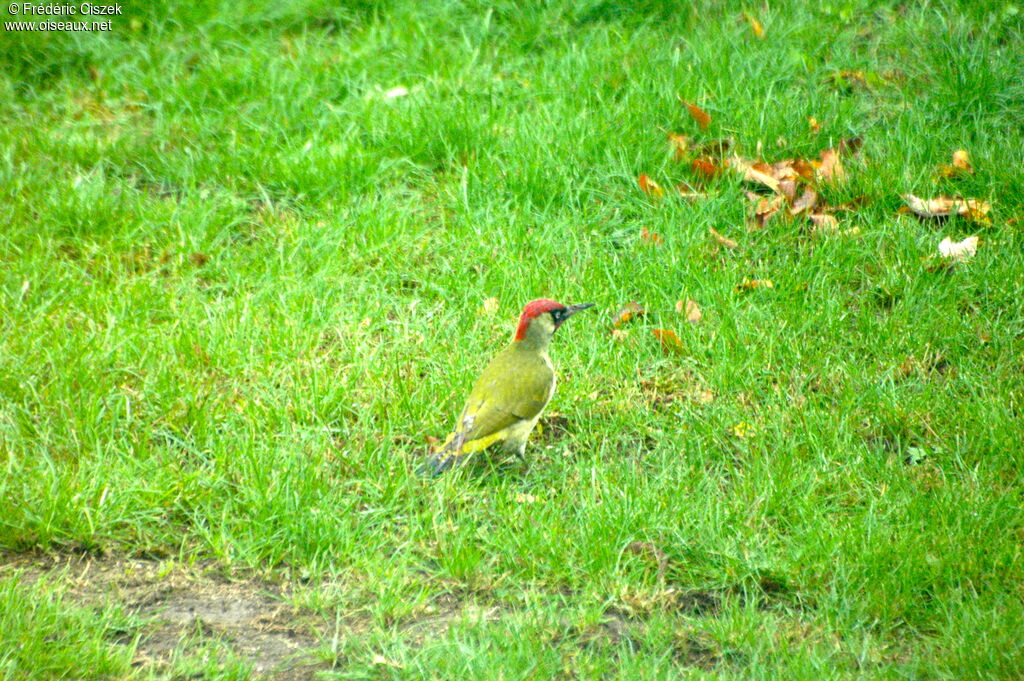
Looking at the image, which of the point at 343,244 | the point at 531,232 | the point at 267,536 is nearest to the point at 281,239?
the point at 343,244

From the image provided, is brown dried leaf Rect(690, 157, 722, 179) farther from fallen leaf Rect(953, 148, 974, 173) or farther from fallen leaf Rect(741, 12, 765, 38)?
fallen leaf Rect(741, 12, 765, 38)

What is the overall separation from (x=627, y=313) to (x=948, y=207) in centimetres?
182

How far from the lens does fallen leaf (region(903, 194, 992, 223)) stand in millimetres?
5625

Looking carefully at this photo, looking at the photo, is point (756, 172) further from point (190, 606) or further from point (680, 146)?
point (190, 606)

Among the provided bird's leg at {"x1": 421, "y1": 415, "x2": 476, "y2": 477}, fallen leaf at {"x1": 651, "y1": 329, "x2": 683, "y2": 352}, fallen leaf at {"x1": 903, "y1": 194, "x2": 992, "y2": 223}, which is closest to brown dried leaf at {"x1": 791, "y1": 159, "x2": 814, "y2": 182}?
fallen leaf at {"x1": 903, "y1": 194, "x2": 992, "y2": 223}

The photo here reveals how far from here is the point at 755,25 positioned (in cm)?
720

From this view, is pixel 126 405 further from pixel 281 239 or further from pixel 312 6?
pixel 312 6

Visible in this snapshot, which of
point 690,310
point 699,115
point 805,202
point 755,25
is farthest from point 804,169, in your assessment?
point 755,25

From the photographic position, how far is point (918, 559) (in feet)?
12.6

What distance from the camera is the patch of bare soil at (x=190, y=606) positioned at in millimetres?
3719

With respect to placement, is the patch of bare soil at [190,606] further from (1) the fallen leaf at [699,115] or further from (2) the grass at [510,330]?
(1) the fallen leaf at [699,115]

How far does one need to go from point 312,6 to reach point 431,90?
165 centimetres

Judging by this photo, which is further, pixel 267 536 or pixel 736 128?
pixel 736 128

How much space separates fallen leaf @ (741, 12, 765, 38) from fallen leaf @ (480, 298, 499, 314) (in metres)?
2.92
